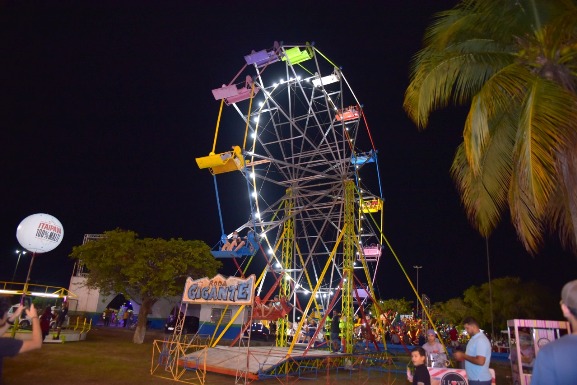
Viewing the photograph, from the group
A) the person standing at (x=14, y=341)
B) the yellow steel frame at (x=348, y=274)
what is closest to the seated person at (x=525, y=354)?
the yellow steel frame at (x=348, y=274)

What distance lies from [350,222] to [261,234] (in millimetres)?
3810

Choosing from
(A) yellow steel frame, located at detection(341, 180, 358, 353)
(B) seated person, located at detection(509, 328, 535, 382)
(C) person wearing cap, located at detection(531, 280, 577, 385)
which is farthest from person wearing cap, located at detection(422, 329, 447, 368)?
(A) yellow steel frame, located at detection(341, 180, 358, 353)

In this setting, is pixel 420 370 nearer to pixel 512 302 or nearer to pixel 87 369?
pixel 87 369

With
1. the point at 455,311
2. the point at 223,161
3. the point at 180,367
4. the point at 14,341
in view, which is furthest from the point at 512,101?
the point at 455,311

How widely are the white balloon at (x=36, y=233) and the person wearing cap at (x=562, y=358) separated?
11.2 m

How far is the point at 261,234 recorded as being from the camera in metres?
17.6

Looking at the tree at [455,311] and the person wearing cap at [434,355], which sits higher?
the tree at [455,311]

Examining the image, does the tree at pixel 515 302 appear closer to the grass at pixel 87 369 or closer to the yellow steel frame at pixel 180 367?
the grass at pixel 87 369

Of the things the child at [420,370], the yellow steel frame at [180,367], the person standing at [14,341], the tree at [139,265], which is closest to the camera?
the person standing at [14,341]

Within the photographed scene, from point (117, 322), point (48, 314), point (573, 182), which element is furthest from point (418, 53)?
point (117, 322)

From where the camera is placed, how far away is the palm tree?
6152 millimetres

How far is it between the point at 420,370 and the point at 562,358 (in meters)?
2.31

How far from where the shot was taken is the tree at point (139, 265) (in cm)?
2080

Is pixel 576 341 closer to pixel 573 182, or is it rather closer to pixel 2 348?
pixel 2 348
